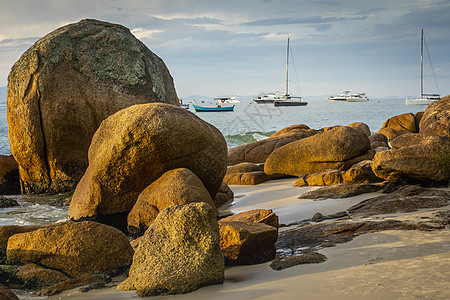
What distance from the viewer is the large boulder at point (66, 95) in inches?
389

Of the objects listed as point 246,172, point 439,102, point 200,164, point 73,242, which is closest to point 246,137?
point 246,172

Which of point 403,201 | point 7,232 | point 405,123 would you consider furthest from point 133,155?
point 405,123

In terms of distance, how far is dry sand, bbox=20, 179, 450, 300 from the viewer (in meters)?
3.03

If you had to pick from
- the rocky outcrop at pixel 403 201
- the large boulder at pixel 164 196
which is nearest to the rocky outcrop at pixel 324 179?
the rocky outcrop at pixel 403 201

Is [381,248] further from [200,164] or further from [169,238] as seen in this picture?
[200,164]

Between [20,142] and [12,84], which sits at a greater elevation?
[12,84]

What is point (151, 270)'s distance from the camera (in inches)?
144

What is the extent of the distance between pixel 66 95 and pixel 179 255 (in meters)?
7.21

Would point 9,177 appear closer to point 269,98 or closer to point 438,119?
point 438,119

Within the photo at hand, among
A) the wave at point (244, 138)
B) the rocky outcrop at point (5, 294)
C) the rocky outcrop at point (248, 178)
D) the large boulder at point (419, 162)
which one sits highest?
the large boulder at point (419, 162)

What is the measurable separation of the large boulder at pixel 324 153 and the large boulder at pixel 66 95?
3.16 m

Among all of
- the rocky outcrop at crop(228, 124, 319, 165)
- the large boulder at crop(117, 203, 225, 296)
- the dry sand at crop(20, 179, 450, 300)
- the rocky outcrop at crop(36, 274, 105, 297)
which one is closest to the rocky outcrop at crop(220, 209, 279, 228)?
the dry sand at crop(20, 179, 450, 300)

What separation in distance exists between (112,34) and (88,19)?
807 millimetres

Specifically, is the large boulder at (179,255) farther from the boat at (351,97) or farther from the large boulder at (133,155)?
the boat at (351,97)
